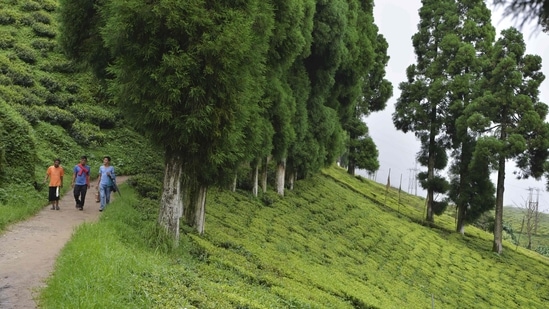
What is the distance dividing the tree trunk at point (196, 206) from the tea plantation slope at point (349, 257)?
541 millimetres

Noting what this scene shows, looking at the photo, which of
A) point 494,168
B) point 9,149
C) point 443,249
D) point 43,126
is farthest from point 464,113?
point 9,149

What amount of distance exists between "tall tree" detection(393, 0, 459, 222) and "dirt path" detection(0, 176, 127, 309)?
2983 cm

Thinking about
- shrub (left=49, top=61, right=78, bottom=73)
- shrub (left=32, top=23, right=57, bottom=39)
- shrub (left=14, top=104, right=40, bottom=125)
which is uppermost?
shrub (left=32, top=23, right=57, bottom=39)

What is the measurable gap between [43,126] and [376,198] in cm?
2885

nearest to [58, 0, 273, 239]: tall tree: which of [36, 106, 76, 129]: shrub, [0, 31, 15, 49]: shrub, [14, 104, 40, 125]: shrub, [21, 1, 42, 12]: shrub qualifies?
[14, 104, 40, 125]: shrub

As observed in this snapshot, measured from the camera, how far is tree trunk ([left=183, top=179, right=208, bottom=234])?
45.8 feet

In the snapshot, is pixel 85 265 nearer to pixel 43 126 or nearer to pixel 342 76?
pixel 43 126

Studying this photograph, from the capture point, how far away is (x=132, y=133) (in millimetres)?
25312

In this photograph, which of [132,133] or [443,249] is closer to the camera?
[132,133]

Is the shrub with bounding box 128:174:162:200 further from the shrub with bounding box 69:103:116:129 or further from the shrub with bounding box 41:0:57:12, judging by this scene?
the shrub with bounding box 41:0:57:12

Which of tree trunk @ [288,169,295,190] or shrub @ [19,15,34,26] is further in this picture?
shrub @ [19,15,34,26]

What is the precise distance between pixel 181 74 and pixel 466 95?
101 ft

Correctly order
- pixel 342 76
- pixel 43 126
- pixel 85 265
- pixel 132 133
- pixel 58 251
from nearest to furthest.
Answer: pixel 85 265 < pixel 58 251 < pixel 43 126 < pixel 132 133 < pixel 342 76

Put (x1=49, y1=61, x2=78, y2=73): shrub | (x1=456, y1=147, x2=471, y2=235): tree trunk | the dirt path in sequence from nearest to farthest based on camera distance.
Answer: the dirt path < (x1=49, y1=61, x2=78, y2=73): shrub < (x1=456, y1=147, x2=471, y2=235): tree trunk
